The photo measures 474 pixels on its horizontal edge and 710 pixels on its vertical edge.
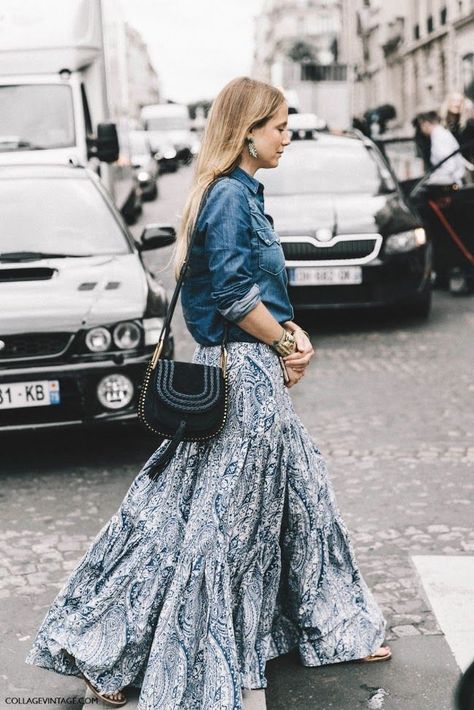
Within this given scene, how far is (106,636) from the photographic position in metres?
3.25

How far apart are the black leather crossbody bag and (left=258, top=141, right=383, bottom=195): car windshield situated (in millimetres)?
7248

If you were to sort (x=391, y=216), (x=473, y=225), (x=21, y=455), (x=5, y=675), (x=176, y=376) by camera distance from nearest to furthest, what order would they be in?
(x=176, y=376) < (x=5, y=675) < (x=21, y=455) < (x=391, y=216) < (x=473, y=225)

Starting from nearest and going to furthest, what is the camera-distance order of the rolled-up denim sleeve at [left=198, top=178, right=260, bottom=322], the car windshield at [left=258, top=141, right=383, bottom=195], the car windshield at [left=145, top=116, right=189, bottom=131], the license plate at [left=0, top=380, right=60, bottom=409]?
1. the rolled-up denim sleeve at [left=198, top=178, right=260, bottom=322]
2. the license plate at [left=0, top=380, right=60, bottom=409]
3. the car windshield at [left=258, top=141, right=383, bottom=195]
4. the car windshield at [left=145, top=116, right=189, bottom=131]

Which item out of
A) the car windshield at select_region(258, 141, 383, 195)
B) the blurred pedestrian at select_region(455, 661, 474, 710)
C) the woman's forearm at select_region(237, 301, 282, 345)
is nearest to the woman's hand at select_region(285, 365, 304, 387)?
the woman's forearm at select_region(237, 301, 282, 345)

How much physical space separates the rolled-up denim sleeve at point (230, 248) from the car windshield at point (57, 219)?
3617 millimetres

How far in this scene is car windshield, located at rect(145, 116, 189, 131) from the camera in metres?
39.2

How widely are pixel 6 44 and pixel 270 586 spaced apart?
443 inches

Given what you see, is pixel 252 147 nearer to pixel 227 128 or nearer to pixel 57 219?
pixel 227 128

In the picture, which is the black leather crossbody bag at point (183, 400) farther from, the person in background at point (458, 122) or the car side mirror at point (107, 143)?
the person in background at point (458, 122)

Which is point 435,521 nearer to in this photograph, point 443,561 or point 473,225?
point 443,561

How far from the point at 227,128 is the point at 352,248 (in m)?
6.44

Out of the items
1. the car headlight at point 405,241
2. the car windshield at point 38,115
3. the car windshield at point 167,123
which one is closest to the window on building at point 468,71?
the car windshield at point 167,123

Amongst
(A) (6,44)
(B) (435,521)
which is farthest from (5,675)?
(A) (6,44)

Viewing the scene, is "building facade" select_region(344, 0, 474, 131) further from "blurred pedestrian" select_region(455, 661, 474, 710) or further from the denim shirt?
"blurred pedestrian" select_region(455, 661, 474, 710)
